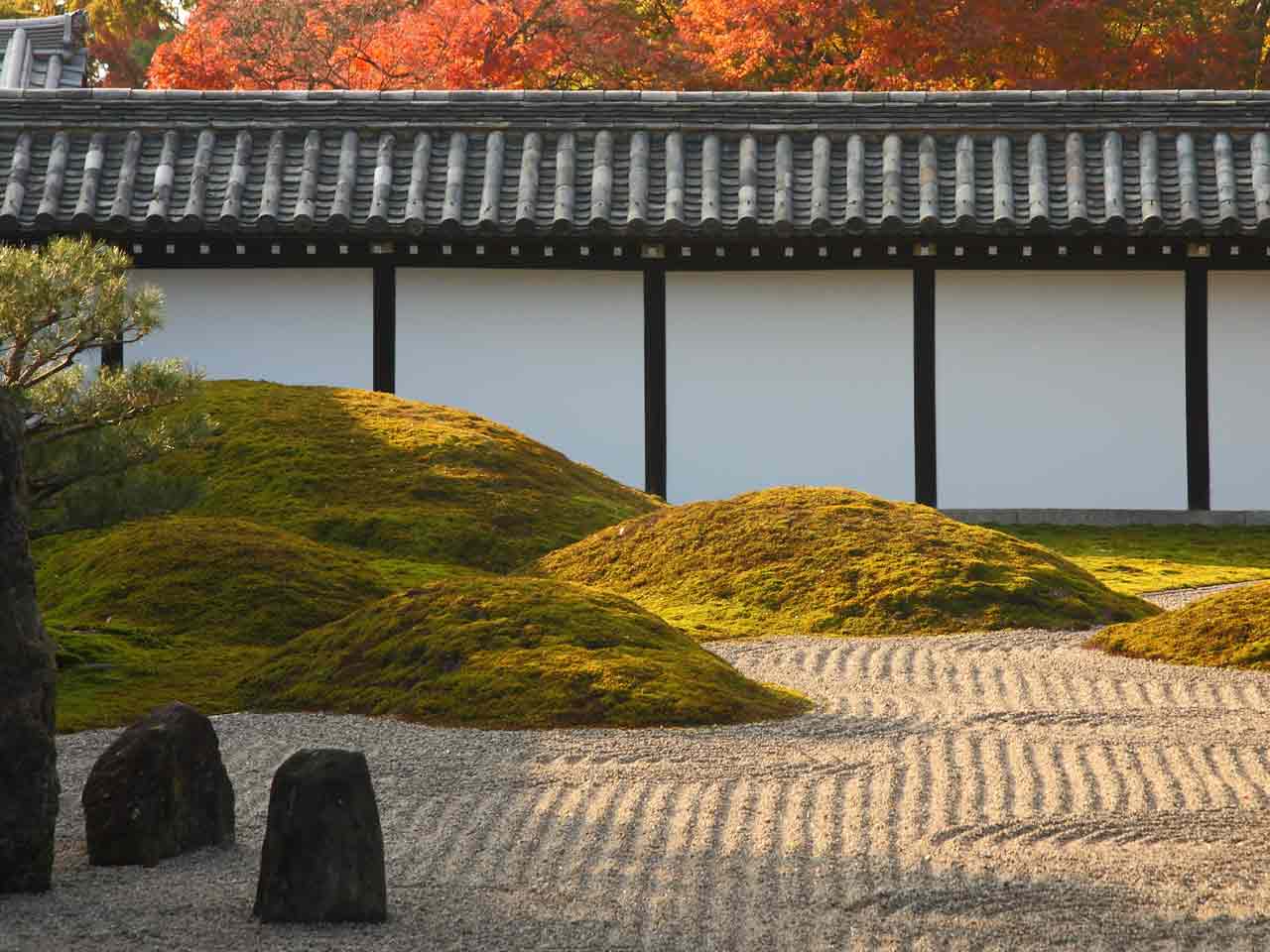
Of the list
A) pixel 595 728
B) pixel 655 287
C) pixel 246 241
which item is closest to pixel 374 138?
pixel 246 241

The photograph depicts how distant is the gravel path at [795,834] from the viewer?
17.4 feet

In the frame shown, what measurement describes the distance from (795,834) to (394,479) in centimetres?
776

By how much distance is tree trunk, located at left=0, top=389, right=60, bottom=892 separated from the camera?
563 cm

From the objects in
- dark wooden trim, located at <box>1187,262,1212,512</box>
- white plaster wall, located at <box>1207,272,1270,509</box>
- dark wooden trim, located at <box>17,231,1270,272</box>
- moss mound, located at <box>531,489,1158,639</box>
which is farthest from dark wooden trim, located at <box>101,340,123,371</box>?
white plaster wall, located at <box>1207,272,1270,509</box>

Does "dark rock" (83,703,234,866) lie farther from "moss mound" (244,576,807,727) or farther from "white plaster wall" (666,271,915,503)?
"white plaster wall" (666,271,915,503)

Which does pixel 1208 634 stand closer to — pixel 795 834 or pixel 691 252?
pixel 795 834

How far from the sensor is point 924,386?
644 inches

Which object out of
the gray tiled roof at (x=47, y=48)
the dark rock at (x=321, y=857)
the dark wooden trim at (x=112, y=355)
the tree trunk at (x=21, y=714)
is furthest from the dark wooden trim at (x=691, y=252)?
the dark rock at (x=321, y=857)

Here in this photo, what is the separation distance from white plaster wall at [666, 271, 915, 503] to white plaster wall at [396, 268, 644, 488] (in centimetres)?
40

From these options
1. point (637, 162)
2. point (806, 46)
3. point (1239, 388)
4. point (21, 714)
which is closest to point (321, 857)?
point (21, 714)

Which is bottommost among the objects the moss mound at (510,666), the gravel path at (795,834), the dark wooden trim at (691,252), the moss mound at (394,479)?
the gravel path at (795,834)

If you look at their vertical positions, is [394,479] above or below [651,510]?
above

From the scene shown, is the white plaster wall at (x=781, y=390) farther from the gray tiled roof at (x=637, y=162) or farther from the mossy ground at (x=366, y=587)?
the mossy ground at (x=366, y=587)

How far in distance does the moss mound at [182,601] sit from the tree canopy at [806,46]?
1363 centimetres
